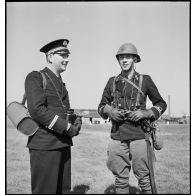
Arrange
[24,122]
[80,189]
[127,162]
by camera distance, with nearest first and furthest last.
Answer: [24,122] → [127,162] → [80,189]

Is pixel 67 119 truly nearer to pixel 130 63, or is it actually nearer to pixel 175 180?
pixel 130 63

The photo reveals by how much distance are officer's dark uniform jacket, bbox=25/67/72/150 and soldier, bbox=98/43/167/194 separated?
0.79 meters

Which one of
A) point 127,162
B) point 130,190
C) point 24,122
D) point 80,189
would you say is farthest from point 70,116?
point 130,190

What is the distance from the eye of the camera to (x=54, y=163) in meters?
3.62

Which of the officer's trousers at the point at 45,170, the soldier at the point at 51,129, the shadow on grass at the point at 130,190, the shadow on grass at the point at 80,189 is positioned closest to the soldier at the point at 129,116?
the soldier at the point at 51,129

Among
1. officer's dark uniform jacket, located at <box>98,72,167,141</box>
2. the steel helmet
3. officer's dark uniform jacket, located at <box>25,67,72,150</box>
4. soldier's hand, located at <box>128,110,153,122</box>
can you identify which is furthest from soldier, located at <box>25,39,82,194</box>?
the steel helmet

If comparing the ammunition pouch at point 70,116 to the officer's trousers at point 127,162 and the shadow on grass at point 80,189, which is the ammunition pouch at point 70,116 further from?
the shadow on grass at point 80,189

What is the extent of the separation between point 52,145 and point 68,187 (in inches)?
30.5

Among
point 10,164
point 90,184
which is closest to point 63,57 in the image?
point 90,184

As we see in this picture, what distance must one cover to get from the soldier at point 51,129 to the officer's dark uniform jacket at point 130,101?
66 cm

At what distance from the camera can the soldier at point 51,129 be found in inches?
139

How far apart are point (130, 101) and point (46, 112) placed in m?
1.39

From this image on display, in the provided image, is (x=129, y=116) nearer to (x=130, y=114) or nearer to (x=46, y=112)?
(x=130, y=114)

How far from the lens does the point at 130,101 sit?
4168 mm
